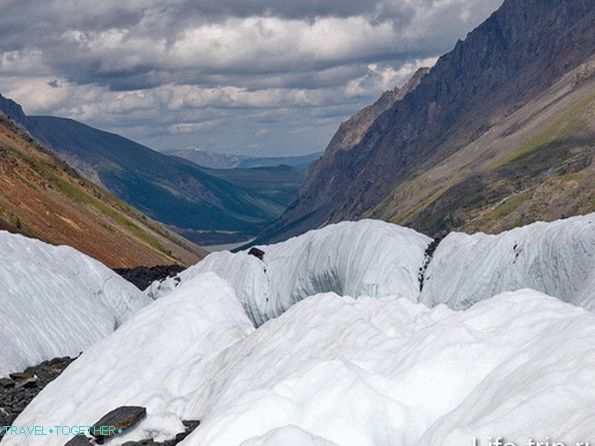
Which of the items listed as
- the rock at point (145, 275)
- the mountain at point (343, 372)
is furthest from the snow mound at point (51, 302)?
the rock at point (145, 275)

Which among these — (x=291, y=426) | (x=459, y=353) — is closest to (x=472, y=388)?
(x=459, y=353)

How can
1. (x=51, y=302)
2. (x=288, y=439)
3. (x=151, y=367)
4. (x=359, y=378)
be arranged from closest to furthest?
(x=288, y=439), (x=359, y=378), (x=151, y=367), (x=51, y=302)

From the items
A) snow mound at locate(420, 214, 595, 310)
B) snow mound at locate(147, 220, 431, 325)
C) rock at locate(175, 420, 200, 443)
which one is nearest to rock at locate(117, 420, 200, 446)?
rock at locate(175, 420, 200, 443)

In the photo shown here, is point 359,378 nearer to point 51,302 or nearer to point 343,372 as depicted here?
point 343,372

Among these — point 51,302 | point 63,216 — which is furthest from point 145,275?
point 63,216

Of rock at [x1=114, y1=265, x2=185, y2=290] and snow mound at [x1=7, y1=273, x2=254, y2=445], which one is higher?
snow mound at [x1=7, y1=273, x2=254, y2=445]

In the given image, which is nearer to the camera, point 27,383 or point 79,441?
point 79,441

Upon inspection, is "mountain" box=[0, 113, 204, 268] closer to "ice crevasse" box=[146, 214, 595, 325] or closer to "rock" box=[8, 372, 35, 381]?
"ice crevasse" box=[146, 214, 595, 325]

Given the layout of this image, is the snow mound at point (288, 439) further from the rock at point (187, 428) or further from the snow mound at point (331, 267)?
the snow mound at point (331, 267)

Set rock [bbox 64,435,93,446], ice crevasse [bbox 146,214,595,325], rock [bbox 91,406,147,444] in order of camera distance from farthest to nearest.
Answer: ice crevasse [bbox 146,214,595,325] < rock [bbox 91,406,147,444] < rock [bbox 64,435,93,446]
